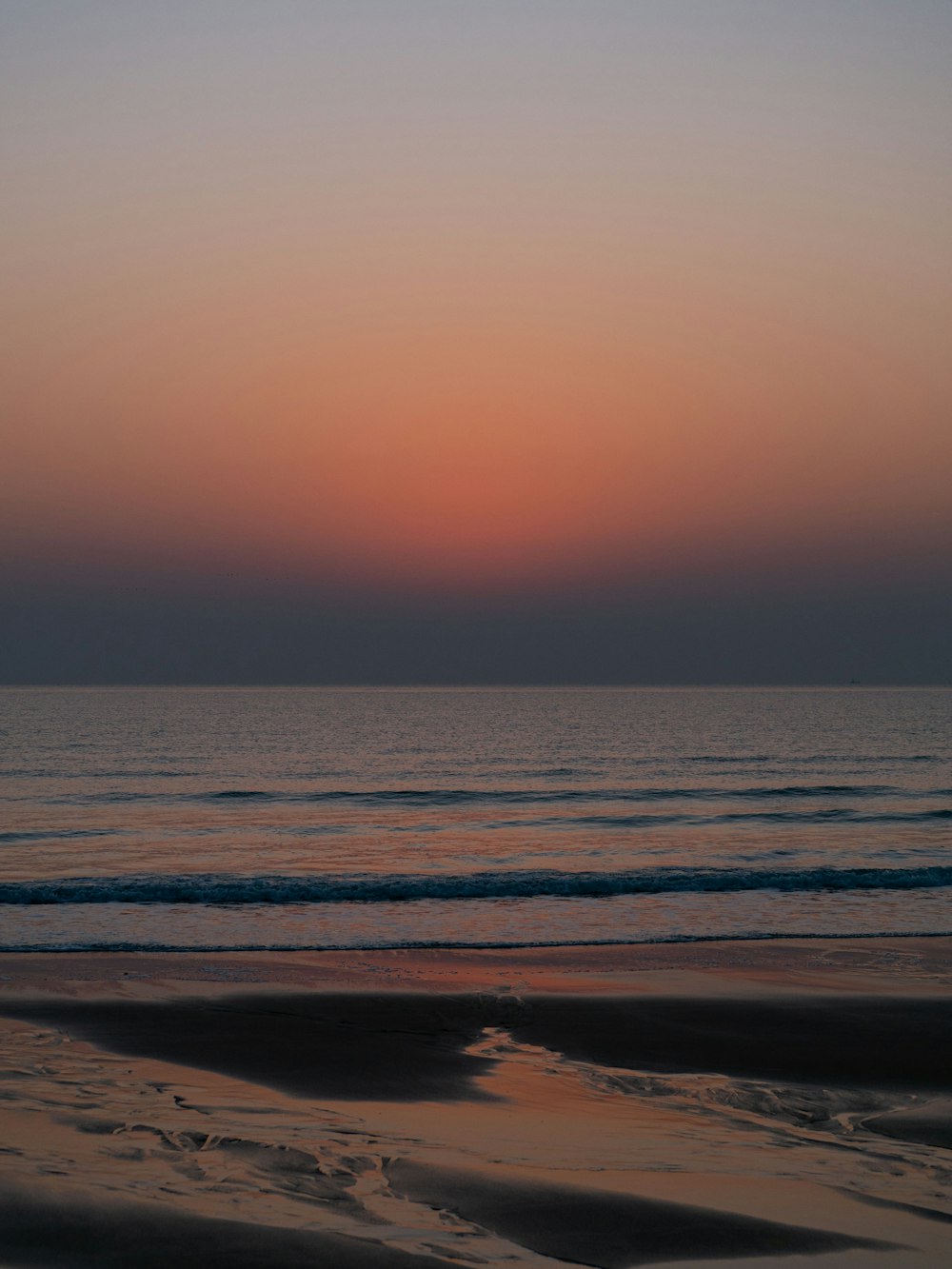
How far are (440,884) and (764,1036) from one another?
12.4m

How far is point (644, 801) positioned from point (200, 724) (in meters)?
69.9

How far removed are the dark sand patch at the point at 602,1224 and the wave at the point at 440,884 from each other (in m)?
15.5

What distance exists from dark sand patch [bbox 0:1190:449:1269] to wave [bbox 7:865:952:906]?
51.9 feet

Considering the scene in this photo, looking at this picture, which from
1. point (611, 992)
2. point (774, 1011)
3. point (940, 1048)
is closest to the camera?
point (940, 1048)

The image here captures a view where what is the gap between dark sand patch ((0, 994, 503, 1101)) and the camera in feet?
33.1

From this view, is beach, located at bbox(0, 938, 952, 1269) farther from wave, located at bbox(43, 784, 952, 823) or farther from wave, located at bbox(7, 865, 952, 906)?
wave, located at bbox(43, 784, 952, 823)

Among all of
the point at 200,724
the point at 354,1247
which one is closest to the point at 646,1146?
the point at 354,1247

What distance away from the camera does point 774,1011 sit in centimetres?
1296

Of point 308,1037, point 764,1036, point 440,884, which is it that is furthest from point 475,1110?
point 440,884

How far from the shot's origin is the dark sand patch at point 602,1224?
5895mm

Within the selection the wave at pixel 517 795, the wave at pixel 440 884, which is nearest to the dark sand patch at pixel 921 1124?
the wave at pixel 440 884

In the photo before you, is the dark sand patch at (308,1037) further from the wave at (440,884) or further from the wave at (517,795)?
the wave at (517,795)

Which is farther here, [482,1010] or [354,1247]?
[482,1010]

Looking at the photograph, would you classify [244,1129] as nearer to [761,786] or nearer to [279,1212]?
[279,1212]
